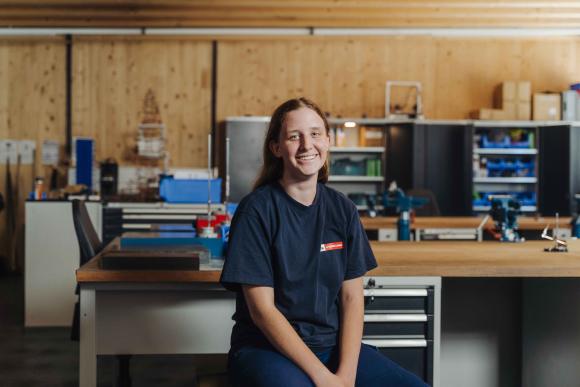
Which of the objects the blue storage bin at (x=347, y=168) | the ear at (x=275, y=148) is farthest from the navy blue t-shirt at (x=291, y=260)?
the blue storage bin at (x=347, y=168)

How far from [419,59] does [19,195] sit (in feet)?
16.7

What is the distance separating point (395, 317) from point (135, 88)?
670cm

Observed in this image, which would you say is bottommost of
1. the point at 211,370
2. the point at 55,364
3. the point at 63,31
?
the point at 55,364

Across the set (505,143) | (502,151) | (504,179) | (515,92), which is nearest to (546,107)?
(515,92)

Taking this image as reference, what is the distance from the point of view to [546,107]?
27.8 ft

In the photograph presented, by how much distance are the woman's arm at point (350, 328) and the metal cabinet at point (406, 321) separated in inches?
18.4

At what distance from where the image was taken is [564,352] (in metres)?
3.10

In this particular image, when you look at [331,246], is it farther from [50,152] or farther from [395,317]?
[50,152]

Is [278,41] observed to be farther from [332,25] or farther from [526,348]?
[526,348]

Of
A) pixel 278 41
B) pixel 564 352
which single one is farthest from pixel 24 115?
pixel 564 352

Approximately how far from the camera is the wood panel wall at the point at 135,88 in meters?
8.79

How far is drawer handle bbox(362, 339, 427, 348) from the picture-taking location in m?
2.71

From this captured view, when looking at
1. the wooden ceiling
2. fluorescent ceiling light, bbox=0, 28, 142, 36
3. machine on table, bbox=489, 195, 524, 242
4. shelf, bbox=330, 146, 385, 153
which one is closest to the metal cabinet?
machine on table, bbox=489, 195, 524, 242

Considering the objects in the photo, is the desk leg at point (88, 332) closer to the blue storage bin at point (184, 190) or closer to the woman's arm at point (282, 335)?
the woman's arm at point (282, 335)
